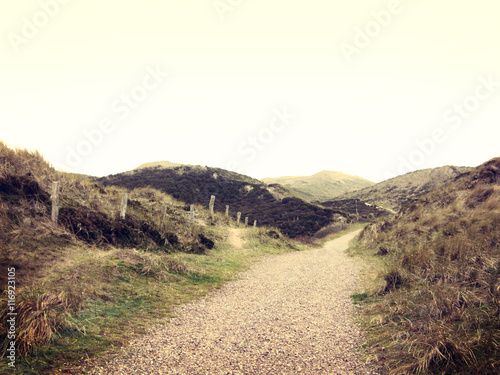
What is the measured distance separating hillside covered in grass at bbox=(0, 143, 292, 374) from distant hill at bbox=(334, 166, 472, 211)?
183 ft

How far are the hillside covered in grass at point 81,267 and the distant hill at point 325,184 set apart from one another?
98670 millimetres

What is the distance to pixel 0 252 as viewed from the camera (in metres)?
6.30

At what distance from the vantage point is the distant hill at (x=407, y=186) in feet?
205

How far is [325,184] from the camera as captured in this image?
129375mm

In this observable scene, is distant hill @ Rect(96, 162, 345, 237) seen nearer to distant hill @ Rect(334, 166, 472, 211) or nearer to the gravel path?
the gravel path

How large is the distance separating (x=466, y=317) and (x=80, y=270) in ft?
29.2

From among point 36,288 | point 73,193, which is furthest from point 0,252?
point 73,193

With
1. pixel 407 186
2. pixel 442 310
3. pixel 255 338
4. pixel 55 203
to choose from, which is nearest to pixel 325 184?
pixel 407 186

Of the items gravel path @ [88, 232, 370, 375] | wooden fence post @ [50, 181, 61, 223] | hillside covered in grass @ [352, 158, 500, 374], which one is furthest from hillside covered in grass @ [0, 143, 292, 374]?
hillside covered in grass @ [352, 158, 500, 374]

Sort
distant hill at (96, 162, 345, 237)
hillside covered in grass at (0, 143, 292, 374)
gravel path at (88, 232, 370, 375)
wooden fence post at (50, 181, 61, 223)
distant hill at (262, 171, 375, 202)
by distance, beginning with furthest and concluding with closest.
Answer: distant hill at (262, 171, 375, 202), distant hill at (96, 162, 345, 237), wooden fence post at (50, 181, 61, 223), hillside covered in grass at (0, 143, 292, 374), gravel path at (88, 232, 370, 375)

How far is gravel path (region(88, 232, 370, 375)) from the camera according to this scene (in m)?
4.16

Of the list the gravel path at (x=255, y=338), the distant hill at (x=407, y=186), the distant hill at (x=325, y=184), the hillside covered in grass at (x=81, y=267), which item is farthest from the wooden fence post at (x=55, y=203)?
the distant hill at (x=325, y=184)

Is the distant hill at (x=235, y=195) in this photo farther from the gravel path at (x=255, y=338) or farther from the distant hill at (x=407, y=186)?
the distant hill at (x=407, y=186)

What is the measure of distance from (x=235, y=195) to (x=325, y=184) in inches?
3354
